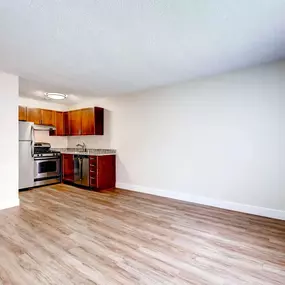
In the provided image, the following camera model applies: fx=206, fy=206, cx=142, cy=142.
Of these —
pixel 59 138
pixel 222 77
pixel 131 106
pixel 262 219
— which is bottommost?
pixel 262 219

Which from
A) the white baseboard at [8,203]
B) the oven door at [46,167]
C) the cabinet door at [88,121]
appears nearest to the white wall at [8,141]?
the white baseboard at [8,203]

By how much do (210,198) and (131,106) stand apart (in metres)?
2.75

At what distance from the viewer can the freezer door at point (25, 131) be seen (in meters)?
4.58

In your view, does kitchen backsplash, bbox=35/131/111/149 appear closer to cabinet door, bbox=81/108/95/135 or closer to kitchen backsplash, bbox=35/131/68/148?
kitchen backsplash, bbox=35/131/68/148

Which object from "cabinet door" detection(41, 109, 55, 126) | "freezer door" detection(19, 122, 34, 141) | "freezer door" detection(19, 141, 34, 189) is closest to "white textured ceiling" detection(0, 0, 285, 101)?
"freezer door" detection(19, 122, 34, 141)

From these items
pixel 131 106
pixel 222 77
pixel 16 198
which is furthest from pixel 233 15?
pixel 16 198

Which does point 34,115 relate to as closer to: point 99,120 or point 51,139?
point 51,139

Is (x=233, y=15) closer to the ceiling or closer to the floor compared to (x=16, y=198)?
closer to the ceiling

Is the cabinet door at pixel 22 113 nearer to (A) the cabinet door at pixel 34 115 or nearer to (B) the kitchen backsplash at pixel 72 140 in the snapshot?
(A) the cabinet door at pixel 34 115

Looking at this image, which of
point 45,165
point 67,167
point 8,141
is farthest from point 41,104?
point 8,141

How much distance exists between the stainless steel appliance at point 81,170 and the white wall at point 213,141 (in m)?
0.83

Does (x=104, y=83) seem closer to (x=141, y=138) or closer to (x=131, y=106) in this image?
(x=131, y=106)

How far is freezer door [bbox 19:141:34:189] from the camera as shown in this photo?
4637mm

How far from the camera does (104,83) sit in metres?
4.15
